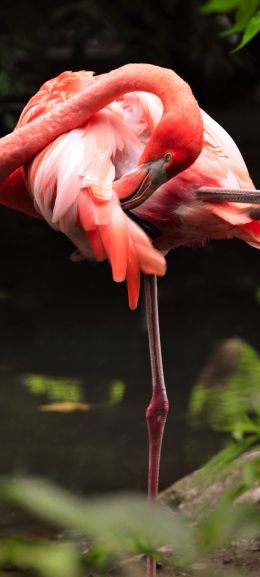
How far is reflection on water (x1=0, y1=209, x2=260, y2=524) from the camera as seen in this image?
3.46m

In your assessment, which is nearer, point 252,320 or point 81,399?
point 81,399

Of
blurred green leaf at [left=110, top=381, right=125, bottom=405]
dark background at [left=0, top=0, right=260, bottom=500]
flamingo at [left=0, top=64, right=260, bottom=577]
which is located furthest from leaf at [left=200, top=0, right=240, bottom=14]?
blurred green leaf at [left=110, top=381, right=125, bottom=405]

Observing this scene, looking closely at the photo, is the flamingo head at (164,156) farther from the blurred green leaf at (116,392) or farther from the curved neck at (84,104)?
the blurred green leaf at (116,392)

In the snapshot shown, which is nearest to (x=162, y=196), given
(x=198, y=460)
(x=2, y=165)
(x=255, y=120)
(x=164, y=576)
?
→ (x=2, y=165)

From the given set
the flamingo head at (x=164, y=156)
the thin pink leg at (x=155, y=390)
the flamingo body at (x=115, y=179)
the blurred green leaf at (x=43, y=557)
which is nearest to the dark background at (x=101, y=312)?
the thin pink leg at (x=155, y=390)

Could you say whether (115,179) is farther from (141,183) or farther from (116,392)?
(116,392)

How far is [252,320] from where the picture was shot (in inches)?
189

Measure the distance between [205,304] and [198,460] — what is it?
1745 mm

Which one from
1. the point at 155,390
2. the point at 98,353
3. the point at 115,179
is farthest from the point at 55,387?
the point at 115,179

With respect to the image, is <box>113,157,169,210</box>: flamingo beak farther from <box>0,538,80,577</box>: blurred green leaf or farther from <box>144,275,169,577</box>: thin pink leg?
<box>0,538,80,577</box>: blurred green leaf

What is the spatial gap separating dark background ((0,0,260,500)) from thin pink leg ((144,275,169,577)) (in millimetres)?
476

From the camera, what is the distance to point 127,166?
237 centimetres

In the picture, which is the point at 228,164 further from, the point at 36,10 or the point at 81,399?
the point at 36,10

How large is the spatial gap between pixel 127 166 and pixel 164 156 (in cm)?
20
